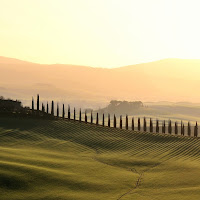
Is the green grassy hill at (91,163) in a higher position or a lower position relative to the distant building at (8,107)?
lower

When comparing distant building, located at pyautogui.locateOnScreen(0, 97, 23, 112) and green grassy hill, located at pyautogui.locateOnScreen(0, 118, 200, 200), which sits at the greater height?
distant building, located at pyautogui.locateOnScreen(0, 97, 23, 112)

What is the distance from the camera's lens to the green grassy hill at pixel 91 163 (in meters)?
25.2

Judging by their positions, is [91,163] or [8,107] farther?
[8,107]

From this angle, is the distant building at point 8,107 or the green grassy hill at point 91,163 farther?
the distant building at point 8,107

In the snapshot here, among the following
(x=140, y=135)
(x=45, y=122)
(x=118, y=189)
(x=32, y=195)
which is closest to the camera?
(x=32, y=195)

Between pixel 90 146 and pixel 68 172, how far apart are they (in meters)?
12.7

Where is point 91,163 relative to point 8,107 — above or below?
below

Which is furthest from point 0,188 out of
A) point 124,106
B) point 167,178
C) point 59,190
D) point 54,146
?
point 124,106

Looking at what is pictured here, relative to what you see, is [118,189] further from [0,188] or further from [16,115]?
[16,115]

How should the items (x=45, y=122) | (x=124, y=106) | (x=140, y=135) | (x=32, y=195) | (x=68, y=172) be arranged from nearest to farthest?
(x=32, y=195), (x=68, y=172), (x=140, y=135), (x=45, y=122), (x=124, y=106)

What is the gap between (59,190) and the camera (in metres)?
25.0

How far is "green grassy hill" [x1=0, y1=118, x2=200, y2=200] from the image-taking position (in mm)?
25156

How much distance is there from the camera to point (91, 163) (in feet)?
111

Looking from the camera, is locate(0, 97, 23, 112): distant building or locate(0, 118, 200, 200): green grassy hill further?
locate(0, 97, 23, 112): distant building
